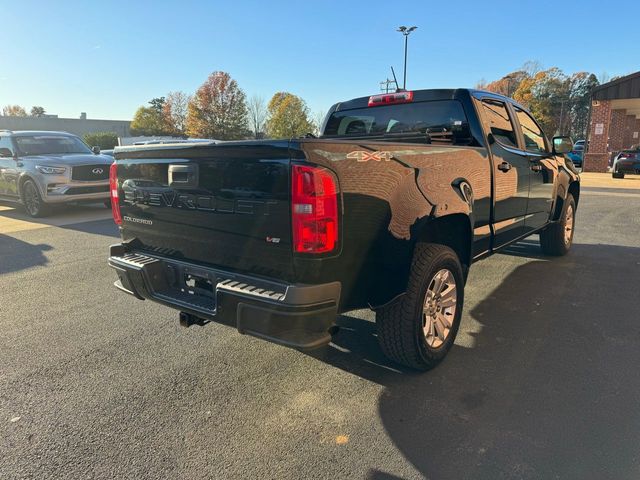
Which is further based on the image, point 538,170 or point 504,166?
point 538,170

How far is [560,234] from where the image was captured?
6137 millimetres

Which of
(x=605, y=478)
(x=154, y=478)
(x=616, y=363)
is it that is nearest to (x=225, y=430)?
(x=154, y=478)

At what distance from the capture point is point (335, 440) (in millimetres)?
2463

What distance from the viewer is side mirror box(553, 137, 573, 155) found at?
5.40 meters

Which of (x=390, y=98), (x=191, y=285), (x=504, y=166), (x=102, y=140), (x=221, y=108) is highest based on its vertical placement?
(x=221, y=108)

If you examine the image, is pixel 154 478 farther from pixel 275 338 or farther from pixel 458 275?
pixel 458 275

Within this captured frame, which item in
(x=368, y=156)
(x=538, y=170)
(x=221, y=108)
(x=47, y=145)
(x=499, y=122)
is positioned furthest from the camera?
(x=221, y=108)

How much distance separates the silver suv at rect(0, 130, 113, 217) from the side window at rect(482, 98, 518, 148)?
28.9ft

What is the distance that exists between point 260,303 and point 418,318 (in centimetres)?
110

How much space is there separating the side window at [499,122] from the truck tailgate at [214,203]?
2.46 metres

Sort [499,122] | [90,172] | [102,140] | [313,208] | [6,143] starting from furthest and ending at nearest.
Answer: [102,140] → [6,143] → [90,172] → [499,122] → [313,208]

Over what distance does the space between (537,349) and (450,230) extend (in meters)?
1.13

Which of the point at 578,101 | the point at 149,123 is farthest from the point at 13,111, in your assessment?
the point at 578,101

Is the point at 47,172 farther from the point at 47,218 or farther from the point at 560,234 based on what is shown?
the point at 560,234
